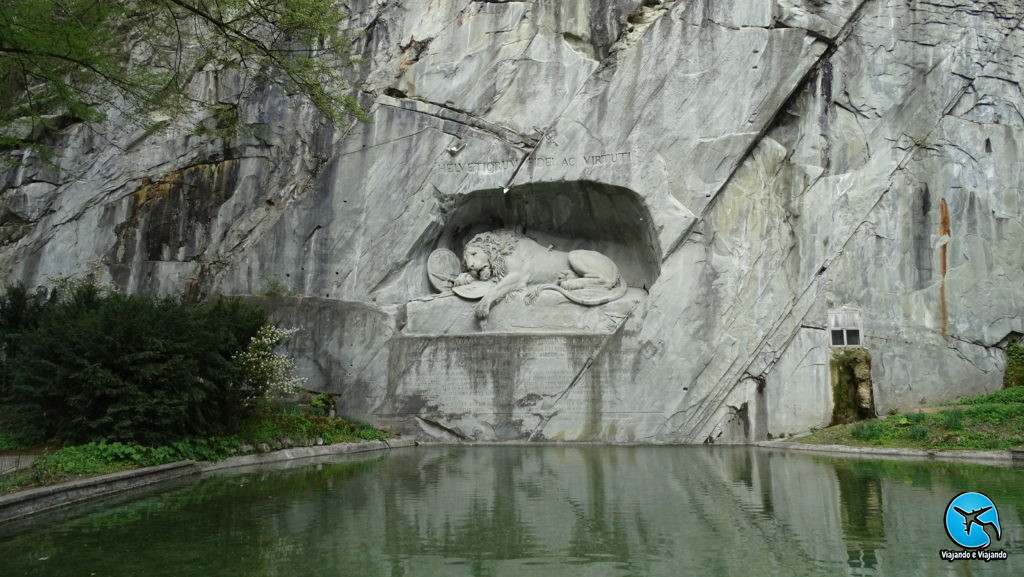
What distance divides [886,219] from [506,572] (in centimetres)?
1331

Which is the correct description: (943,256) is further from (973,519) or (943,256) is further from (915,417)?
(973,519)

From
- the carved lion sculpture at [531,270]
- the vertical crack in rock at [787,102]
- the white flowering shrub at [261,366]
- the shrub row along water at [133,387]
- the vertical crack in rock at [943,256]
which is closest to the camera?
the shrub row along water at [133,387]

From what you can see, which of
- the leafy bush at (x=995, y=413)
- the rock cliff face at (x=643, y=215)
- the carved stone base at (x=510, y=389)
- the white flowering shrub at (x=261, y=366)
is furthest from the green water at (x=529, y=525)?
the rock cliff face at (x=643, y=215)

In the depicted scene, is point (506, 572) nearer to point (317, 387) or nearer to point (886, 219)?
point (317, 387)

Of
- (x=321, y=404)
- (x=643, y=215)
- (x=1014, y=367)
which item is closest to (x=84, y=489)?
(x=321, y=404)

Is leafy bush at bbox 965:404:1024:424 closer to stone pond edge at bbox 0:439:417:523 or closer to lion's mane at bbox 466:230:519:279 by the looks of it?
lion's mane at bbox 466:230:519:279

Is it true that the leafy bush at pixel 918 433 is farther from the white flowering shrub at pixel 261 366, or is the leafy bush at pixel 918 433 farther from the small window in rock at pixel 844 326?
the white flowering shrub at pixel 261 366

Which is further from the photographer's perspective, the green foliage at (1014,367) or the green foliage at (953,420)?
the green foliage at (1014,367)

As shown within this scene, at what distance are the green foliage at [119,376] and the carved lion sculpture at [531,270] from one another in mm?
6389

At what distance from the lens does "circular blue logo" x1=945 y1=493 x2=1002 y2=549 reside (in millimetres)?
5391

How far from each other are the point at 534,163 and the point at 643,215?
2513mm

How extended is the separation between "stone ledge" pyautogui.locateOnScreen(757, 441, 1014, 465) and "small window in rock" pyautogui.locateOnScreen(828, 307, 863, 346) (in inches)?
103

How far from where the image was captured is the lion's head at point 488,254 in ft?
54.9

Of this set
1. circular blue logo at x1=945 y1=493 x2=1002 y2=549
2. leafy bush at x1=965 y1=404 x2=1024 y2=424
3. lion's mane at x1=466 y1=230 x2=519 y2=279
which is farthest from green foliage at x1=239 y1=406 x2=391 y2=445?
leafy bush at x1=965 y1=404 x2=1024 y2=424
